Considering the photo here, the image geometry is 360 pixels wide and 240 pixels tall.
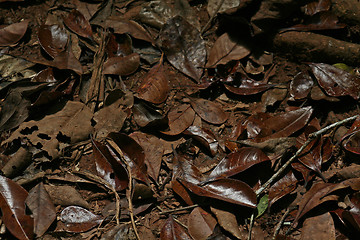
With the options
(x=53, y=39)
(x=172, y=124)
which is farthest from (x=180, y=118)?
(x=53, y=39)

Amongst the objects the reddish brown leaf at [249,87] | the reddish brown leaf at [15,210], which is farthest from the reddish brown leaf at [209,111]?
the reddish brown leaf at [15,210]

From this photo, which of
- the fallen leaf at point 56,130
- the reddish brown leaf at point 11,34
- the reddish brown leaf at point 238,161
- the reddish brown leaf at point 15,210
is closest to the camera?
the reddish brown leaf at point 15,210

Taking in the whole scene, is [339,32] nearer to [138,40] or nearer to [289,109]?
[289,109]

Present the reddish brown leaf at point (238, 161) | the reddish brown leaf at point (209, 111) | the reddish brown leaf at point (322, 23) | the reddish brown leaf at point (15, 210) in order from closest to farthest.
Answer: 1. the reddish brown leaf at point (15, 210)
2. the reddish brown leaf at point (238, 161)
3. the reddish brown leaf at point (209, 111)
4. the reddish brown leaf at point (322, 23)

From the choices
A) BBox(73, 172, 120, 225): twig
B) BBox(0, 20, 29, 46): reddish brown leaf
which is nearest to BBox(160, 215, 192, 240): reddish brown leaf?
BBox(73, 172, 120, 225): twig

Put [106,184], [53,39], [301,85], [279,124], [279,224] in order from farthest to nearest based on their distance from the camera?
[53,39]
[301,85]
[279,124]
[106,184]
[279,224]

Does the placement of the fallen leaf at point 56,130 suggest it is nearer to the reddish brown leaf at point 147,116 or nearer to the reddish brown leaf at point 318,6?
the reddish brown leaf at point 147,116

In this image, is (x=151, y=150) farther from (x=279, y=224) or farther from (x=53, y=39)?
(x=53, y=39)
